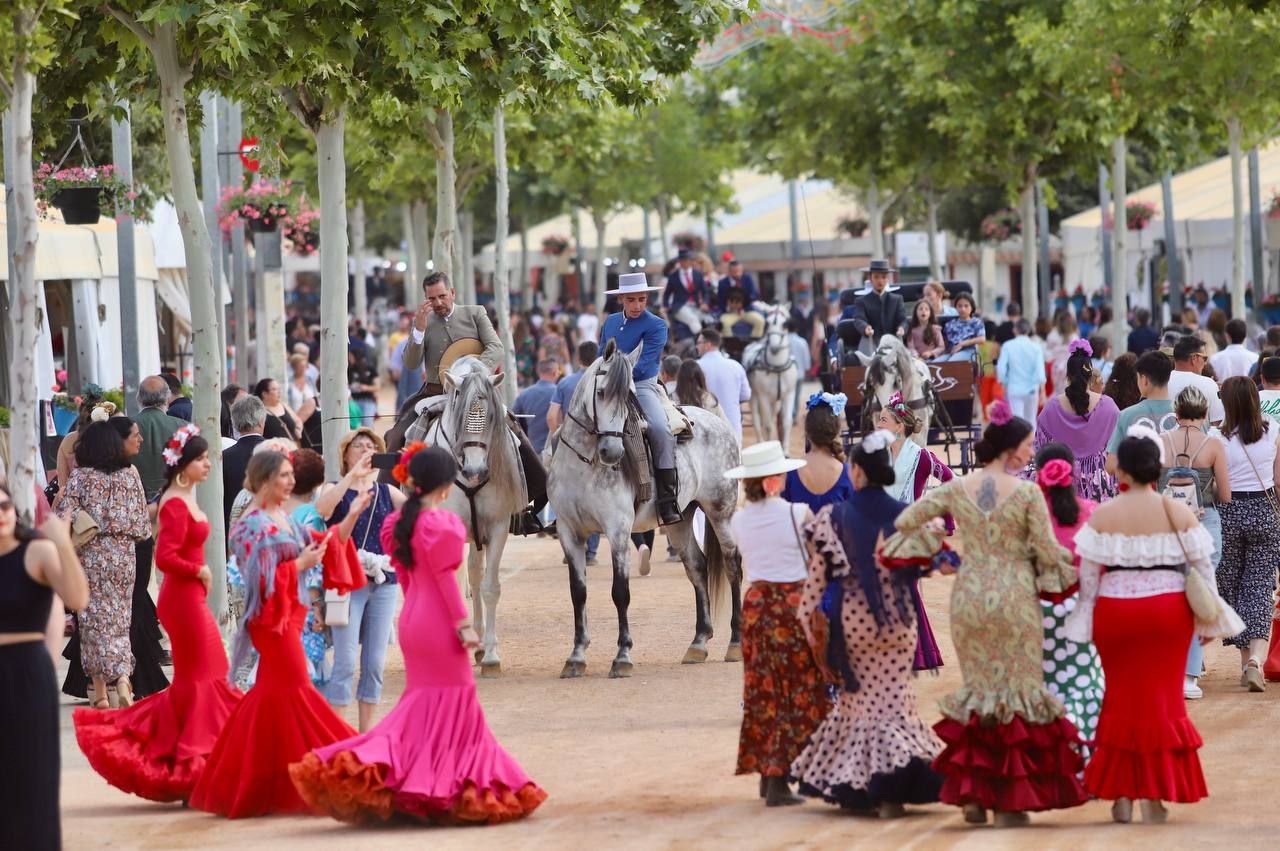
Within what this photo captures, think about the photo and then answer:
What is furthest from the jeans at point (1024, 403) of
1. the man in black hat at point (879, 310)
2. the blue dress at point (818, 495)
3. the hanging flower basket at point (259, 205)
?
the blue dress at point (818, 495)

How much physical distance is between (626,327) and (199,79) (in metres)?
3.95

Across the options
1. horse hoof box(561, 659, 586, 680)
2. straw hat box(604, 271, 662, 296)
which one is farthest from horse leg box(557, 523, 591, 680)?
straw hat box(604, 271, 662, 296)

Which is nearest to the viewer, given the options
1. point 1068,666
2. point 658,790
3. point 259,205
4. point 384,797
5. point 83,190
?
point 384,797

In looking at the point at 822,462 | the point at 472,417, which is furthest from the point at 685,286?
the point at 822,462

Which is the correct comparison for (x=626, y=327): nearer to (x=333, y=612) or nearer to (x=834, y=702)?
(x=333, y=612)

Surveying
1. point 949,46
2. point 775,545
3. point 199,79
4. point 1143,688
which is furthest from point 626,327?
point 949,46

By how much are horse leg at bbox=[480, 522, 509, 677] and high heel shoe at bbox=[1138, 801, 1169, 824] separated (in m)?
6.18

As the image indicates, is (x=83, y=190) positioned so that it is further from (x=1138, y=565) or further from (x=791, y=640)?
(x=1138, y=565)

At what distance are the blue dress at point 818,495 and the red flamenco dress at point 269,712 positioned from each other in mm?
2646

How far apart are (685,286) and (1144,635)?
22.2m

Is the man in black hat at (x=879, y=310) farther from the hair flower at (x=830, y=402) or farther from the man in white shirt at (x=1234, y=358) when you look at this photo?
the hair flower at (x=830, y=402)

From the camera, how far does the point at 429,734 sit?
9453 millimetres

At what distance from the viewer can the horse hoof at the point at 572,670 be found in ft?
47.0

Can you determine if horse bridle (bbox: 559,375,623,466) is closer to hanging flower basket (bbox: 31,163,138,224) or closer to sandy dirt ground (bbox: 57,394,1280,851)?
sandy dirt ground (bbox: 57,394,1280,851)
